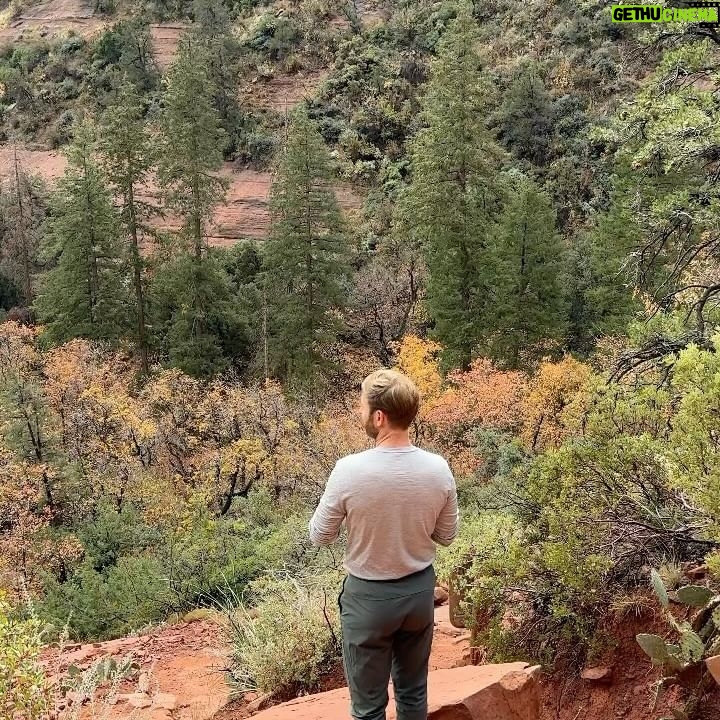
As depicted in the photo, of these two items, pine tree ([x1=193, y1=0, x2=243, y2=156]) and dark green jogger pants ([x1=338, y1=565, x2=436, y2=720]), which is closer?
dark green jogger pants ([x1=338, y1=565, x2=436, y2=720])

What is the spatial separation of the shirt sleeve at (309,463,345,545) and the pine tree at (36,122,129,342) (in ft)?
92.3

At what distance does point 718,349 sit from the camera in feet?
11.4

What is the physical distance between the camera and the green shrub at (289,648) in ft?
17.9

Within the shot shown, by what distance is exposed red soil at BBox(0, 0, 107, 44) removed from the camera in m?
59.1

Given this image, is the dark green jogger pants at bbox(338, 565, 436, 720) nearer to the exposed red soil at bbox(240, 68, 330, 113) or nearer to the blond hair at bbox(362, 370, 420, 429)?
the blond hair at bbox(362, 370, 420, 429)

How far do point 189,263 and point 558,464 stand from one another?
2612 centimetres

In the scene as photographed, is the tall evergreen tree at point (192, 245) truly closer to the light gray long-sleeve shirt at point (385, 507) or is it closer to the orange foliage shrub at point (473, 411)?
the orange foliage shrub at point (473, 411)

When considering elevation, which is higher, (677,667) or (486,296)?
(677,667)

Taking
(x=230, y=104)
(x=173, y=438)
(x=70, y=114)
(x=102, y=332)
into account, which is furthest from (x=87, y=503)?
(x=70, y=114)

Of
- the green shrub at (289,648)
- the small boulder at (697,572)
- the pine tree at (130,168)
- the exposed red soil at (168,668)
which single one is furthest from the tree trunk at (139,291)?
the small boulder at (697,572)

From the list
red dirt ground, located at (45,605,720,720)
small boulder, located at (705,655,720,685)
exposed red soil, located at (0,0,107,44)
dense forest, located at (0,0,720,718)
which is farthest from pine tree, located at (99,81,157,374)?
exposed red soil, located at (0,0,107,44)

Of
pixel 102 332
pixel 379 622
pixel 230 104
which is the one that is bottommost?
pixel 102 332

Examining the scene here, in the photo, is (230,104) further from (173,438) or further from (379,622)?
(379,622)

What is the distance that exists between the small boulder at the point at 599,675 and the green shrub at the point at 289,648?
1.89 m
